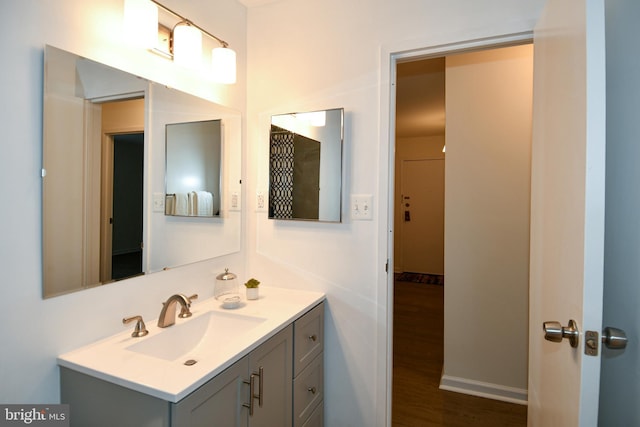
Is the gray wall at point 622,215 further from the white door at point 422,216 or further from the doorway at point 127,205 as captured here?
the white door at point 422,216

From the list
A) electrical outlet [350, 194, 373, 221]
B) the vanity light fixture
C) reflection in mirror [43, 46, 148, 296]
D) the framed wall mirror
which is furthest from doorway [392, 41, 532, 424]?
reflection in mirror [43, 46, 148, 296]

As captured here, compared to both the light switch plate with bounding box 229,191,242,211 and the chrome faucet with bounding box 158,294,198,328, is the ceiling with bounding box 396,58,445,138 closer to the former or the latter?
the light switch plate with bounding box 229,191,242,211

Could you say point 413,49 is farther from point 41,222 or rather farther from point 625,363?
point 41,222

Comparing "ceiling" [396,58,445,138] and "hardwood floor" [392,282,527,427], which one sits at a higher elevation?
"ceiling" [396,58,445,138]

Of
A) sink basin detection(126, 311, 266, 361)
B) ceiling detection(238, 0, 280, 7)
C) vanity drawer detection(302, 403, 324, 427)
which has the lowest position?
vanity drawer detection(302, 403, 324, 427)

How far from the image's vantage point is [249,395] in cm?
117

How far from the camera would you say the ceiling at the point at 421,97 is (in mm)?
3025

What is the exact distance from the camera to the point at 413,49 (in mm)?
1593

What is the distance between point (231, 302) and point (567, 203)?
1.31 metres

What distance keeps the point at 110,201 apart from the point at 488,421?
2354mm

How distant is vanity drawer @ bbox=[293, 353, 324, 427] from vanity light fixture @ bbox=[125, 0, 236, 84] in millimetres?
1432

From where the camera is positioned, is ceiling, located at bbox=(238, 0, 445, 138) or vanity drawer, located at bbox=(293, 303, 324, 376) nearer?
vanity drawer, located at bbox=(293, 303, 324, 376)

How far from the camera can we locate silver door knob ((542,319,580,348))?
850 millimetres

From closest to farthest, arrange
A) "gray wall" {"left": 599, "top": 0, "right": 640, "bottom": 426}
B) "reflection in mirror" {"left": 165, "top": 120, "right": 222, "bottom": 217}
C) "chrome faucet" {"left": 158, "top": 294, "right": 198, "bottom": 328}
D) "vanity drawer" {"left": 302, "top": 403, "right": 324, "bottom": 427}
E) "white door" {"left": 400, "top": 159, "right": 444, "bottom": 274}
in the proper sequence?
1. "gray wall" {"left": 599, "top": 0, "right": 640, "bottom": 426}
2. "chrome faucet" {"left": 158, "top": 294, "right": 198, "bottom": 328}
3. "reflection in mirror" {"left": 165, "top": 120, "right": 222, "bottom": 217}
4. "vanity drawer" {"left": 302, "top": 403, "right": 324, "bottom": 427}
5. "white door" {"left": 400, "top": 159, "right": 444, "bottom": 274}
